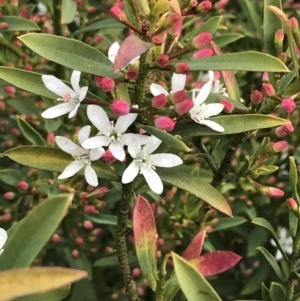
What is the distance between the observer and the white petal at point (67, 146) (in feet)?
2.69

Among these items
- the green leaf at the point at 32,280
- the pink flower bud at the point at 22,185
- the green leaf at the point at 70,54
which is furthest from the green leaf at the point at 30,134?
the green leaf at the point at 32,280

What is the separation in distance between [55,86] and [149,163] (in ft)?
0.56

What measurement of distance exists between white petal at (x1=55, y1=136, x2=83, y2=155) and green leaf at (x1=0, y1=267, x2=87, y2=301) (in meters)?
0.32

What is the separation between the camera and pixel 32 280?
20.0 inches

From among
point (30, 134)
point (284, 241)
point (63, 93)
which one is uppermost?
point (63, 93)

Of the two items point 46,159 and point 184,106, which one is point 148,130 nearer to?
point 184,106

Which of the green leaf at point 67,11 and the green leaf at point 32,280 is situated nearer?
the green leaf at point 32,280

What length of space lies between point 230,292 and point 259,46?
65 centimetres

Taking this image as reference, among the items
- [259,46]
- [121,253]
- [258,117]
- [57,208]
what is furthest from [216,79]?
[259,46]

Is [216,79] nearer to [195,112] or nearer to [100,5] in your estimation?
[195,112]

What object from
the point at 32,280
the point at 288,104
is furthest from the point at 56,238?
the point at 32,280

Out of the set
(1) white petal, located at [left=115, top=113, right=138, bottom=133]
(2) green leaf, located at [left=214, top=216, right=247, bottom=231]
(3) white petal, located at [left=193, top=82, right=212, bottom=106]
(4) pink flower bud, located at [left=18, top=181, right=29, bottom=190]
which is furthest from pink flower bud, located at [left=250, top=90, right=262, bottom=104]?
(4) pink flower bud, located at [left=18, top=181, right=29, bottom=190]

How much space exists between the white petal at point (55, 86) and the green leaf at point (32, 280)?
0.34 m

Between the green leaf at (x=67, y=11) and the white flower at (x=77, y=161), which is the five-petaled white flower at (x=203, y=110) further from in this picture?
the green leaf at (x=67, y=11)
